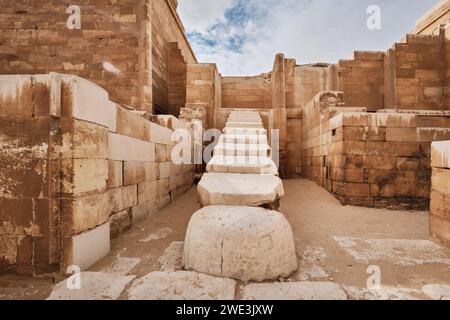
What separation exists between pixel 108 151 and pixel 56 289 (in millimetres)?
1484

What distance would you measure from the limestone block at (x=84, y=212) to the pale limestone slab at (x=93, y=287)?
0.42 m

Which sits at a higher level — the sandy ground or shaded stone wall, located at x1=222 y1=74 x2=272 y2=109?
shaded stone wall, located at x1=222 y1=74 x2=272 y2=109

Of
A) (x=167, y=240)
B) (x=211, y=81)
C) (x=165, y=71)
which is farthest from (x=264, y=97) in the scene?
(x=167, y=240)

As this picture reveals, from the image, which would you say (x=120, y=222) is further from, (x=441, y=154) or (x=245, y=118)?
(x=245, y=118)

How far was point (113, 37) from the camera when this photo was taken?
24.6 ft

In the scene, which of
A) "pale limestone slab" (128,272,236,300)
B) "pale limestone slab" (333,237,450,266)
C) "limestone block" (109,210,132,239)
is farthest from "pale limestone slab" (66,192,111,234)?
"pale limestone slab" (333,237,450,266)

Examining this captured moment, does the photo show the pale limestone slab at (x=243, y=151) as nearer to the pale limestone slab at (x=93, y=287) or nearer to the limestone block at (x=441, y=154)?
the limestone block at (x=441, y=154)

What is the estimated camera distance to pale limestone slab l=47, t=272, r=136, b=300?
1.77 metres

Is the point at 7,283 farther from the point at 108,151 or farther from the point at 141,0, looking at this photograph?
the point at 141,0

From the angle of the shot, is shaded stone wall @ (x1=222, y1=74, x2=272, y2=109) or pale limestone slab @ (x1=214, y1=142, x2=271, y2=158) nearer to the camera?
pale limestone slab @ (x1=214, y1=142, x2=271, y2=158)

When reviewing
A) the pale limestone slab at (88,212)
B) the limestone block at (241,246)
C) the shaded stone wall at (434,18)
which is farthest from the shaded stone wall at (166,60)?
the shaded stone wall at (434,18)

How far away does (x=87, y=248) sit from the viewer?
2.31 m

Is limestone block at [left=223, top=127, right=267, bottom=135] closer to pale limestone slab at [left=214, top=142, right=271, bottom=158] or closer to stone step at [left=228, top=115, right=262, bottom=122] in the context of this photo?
stone step at [left=228, top=115, right=262, bottom=122]

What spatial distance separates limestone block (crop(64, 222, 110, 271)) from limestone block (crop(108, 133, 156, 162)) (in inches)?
36.5
